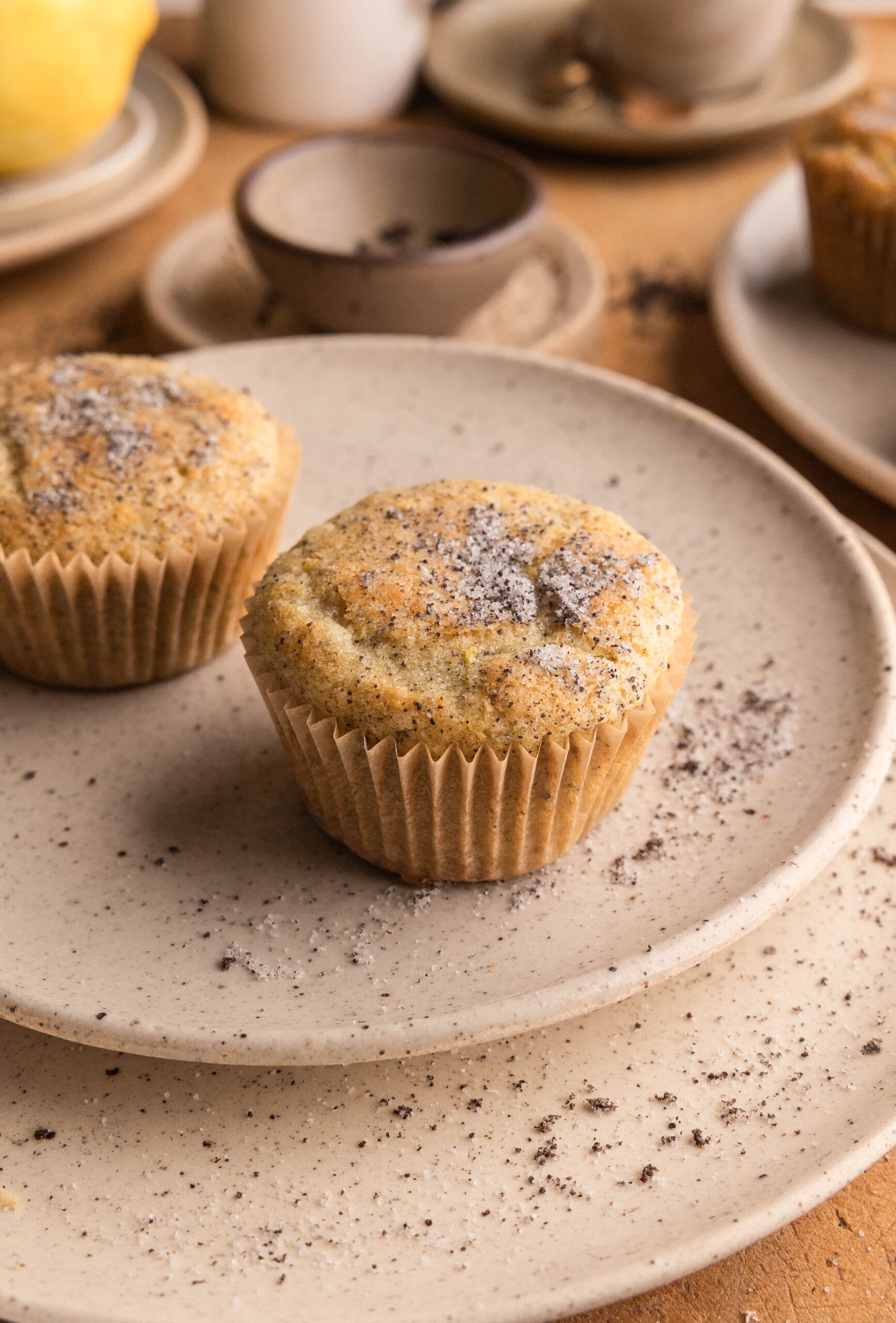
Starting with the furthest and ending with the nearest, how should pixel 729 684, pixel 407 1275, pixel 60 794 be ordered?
pixel 729 684, pixel 60 794, pixel 407 1275

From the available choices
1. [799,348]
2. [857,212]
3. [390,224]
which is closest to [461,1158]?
[799,348]

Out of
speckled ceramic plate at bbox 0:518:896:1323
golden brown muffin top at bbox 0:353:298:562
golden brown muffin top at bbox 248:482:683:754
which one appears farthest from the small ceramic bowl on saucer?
speckled ceramic plate at bbox 0:518:896:1323

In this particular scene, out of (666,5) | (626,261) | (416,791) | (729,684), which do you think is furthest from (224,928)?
(666,5)

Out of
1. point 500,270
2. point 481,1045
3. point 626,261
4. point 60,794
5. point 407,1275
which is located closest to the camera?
point 407,1275

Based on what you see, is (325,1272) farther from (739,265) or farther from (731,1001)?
(739,265)

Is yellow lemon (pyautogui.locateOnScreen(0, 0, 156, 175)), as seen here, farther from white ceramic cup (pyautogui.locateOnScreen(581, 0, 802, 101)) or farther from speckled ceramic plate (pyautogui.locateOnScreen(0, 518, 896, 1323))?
speckled ceramic plate (pyautogui.locateOnScreen(0, 518, 896, 1323))

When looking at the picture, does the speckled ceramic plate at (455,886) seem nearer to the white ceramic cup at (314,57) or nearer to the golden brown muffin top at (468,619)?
the golden brown muffin top at (468,619)
